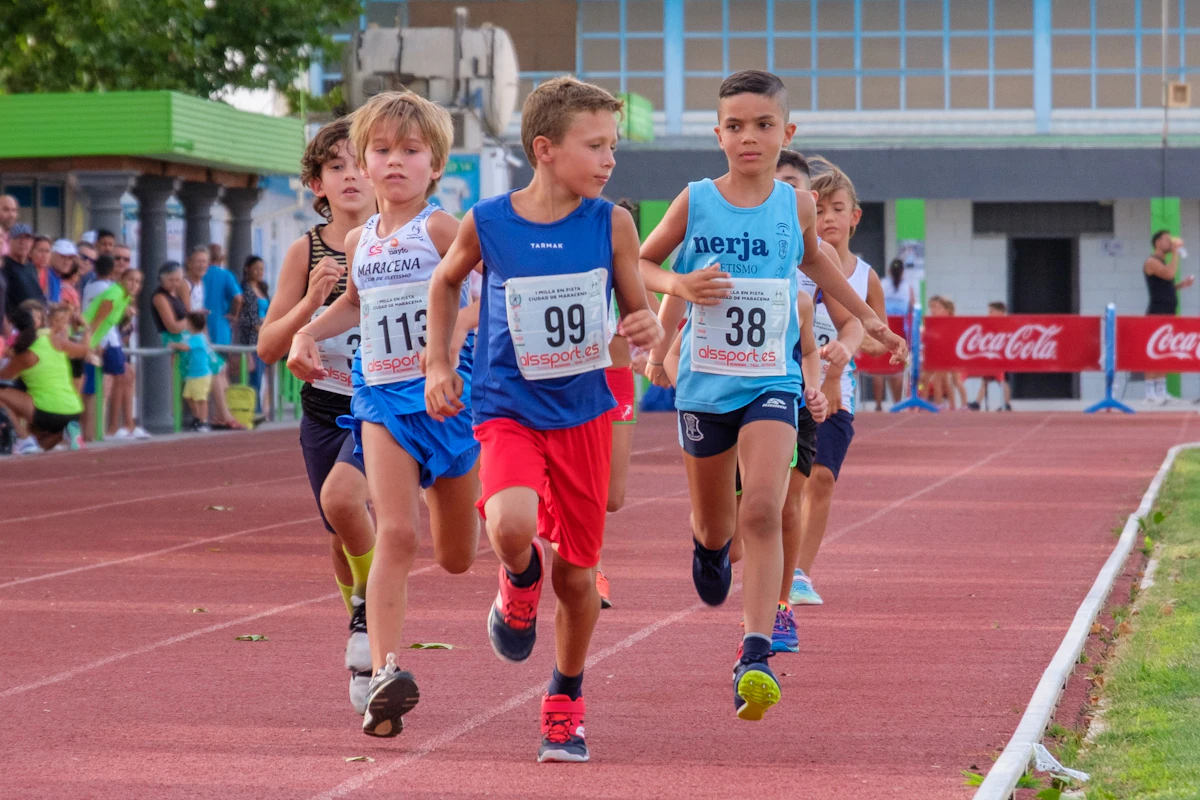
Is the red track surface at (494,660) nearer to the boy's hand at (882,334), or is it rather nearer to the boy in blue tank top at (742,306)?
the boy in blue tank top at (742,306)

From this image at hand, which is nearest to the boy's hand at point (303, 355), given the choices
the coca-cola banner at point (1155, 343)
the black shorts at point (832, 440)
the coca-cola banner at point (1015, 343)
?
the black shorts at point (832, 440)

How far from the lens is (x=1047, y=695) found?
20.5ft

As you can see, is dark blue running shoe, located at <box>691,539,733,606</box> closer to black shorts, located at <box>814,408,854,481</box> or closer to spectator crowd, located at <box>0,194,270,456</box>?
black shorts, located at <box>814,408,854,481</box>

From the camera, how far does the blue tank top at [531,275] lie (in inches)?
224

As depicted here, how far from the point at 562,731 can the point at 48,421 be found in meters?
14.1

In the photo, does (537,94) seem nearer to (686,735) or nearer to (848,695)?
(686,735)

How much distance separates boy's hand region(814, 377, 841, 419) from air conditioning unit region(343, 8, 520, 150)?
20.4 m

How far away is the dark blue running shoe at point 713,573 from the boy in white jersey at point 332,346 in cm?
115

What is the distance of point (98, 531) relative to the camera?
1277 cm

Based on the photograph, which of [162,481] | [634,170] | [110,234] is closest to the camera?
[162,481]

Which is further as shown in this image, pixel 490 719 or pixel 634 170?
pixel 634 170

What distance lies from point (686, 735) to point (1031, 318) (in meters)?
23.0

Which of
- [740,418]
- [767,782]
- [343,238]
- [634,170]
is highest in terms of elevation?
[634,170]

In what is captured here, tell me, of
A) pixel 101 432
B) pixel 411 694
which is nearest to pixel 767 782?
pixel 411 694
